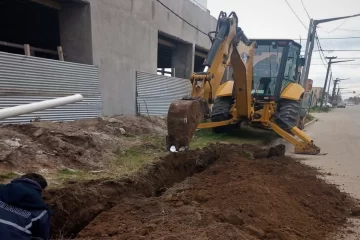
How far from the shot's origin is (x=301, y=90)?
36.3 ft

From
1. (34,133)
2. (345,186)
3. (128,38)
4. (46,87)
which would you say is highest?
(128,38)

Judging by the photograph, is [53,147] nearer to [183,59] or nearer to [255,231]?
[255,231]

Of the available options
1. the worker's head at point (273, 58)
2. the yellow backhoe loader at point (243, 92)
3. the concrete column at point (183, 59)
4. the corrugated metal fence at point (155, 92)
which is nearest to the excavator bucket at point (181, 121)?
the yellow backhoe loader at point (243, 92)

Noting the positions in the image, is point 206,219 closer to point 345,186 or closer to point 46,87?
point 345,186

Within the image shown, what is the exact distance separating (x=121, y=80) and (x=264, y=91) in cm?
480

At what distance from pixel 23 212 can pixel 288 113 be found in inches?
346

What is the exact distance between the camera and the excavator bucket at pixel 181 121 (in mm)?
6437

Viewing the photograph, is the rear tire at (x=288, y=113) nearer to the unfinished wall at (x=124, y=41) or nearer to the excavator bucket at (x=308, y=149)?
the excavator bucket at (x=308, y=149)

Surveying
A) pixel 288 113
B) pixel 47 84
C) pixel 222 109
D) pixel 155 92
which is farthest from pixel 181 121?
pixel 155 92

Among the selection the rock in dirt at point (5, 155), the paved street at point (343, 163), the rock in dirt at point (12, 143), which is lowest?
the paved street at point (343, 163)

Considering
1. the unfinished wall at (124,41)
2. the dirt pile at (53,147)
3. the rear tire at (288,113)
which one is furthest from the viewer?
the unfinished wall at (124,41)

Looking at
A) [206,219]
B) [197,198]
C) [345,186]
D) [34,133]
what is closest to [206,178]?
[197,198]

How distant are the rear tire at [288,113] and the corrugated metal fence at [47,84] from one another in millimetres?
5589

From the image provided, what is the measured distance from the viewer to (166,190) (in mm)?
5570
